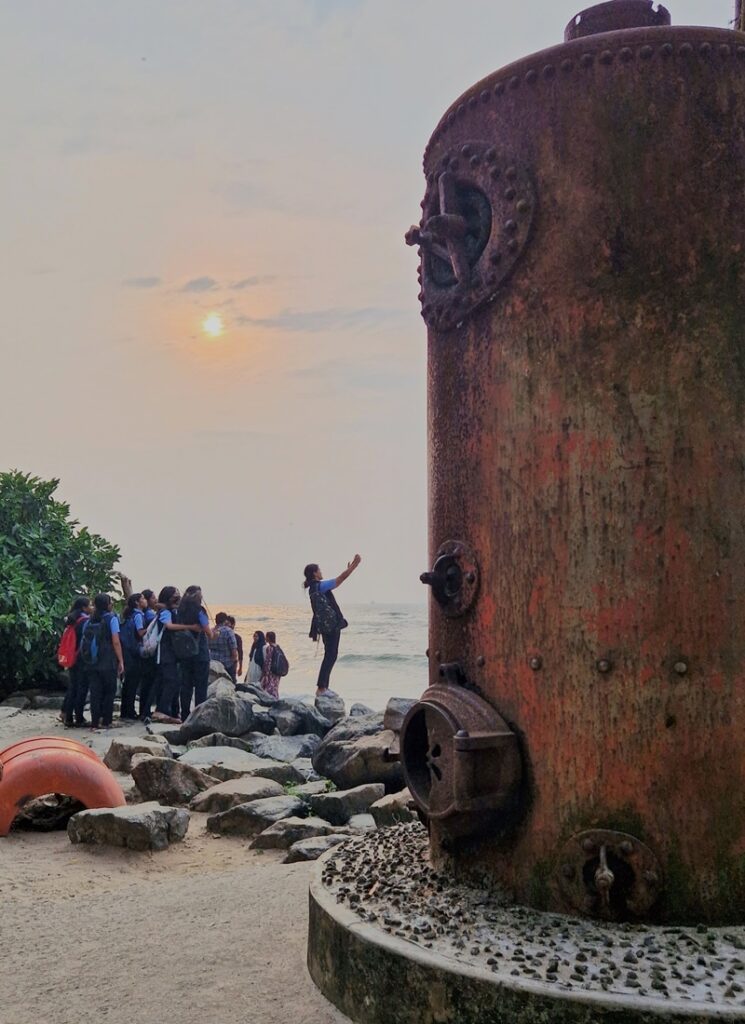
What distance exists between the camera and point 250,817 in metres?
6.79

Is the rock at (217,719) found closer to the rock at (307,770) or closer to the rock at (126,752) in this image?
the rock at (307,770)

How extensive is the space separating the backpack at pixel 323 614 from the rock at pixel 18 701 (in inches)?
208

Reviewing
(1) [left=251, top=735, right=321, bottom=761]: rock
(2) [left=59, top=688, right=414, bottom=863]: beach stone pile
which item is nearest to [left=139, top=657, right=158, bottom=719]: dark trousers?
(2) [left=59, top=688, right=414, bottom=863]: beach stone pile

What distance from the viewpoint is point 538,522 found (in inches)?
135

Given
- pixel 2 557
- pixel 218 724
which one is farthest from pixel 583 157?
pixel 2 557

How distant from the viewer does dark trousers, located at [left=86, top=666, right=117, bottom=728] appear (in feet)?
38.7

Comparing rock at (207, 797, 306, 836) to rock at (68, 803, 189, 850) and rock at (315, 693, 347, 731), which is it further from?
rock at (315, 693, 347, 731)

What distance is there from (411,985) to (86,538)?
45.9 feet

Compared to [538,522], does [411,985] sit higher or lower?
lower

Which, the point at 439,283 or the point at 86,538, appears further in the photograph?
the point at 86,538

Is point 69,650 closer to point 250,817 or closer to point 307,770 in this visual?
point 307,770

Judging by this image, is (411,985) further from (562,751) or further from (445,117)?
(445,117)

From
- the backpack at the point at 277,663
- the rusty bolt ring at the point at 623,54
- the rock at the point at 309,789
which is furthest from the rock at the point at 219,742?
the rusty bolt ring at the point at 623,54

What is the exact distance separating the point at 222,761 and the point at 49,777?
232cm
